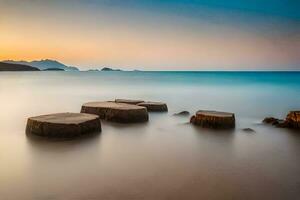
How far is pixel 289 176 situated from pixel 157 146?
3171 mm

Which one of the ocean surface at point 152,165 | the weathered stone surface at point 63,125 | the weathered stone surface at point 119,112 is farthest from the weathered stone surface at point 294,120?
the weathered stone surface at point 63,125

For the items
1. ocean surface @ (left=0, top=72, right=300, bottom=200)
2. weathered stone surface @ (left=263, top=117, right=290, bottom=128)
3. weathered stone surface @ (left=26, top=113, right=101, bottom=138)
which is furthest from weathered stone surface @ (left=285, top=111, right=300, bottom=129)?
weathered stone surface @ (left=26, top=113, right=101, bottom=138)

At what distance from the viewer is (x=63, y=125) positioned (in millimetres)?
8188

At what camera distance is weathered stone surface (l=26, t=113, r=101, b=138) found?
8188 mm

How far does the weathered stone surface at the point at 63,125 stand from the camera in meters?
8.19

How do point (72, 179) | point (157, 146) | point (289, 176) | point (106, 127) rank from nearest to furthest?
1. point (72, 179)
2. point (289, 176)
3. point (157, 146)
4. point (106, 127)

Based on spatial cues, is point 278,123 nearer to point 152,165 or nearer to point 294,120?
point 294,120

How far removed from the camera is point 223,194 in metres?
4.86

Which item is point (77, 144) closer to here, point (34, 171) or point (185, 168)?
point (34, 171)

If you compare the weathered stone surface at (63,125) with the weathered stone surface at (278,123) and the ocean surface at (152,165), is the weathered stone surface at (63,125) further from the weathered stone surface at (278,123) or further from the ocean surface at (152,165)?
the weathered stone surface at (278,123)

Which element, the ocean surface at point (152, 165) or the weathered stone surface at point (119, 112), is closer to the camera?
the ocean surface at point (152, 165)

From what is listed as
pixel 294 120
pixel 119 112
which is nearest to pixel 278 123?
pixel 294 120

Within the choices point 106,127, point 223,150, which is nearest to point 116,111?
point 106,127

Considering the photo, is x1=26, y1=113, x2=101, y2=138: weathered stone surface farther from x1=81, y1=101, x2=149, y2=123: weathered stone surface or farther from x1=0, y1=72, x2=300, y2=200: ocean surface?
x1=81, y1=101, x2=149, y2=123: weathered stone surface
